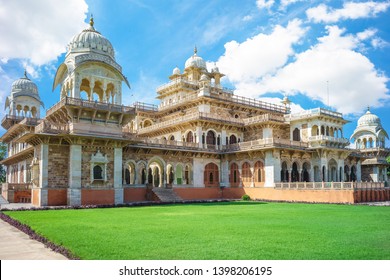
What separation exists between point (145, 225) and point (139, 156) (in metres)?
18.2

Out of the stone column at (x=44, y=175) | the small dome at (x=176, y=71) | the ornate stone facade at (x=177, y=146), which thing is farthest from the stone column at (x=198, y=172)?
the small dome at (x=176, y=71)

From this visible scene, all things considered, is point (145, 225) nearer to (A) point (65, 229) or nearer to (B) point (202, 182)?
(A) point (65, 229)

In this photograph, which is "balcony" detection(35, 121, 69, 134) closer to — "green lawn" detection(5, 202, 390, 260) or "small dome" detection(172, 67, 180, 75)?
"green lawn" detection(5, 202, 390, 260)

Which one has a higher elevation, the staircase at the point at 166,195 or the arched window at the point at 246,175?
the arched window at the point at 246,175

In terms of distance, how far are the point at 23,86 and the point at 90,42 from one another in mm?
19018

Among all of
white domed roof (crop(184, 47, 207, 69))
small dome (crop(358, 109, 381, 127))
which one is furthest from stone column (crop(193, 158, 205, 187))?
small dome (crop(358, 109, 381, 127))

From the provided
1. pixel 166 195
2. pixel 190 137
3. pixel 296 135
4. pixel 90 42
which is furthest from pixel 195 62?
pixel 166 195

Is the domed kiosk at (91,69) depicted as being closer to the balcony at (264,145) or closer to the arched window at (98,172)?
the arched window at (98,172)

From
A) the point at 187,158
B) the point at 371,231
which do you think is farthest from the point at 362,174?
the point at 371,231

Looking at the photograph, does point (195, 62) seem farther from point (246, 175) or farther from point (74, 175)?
point (74, 175)

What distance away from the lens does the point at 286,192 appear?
31.8 m

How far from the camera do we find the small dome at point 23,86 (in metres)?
43.6

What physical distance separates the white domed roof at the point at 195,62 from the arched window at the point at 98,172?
23772 mm

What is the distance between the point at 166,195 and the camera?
31156mm
